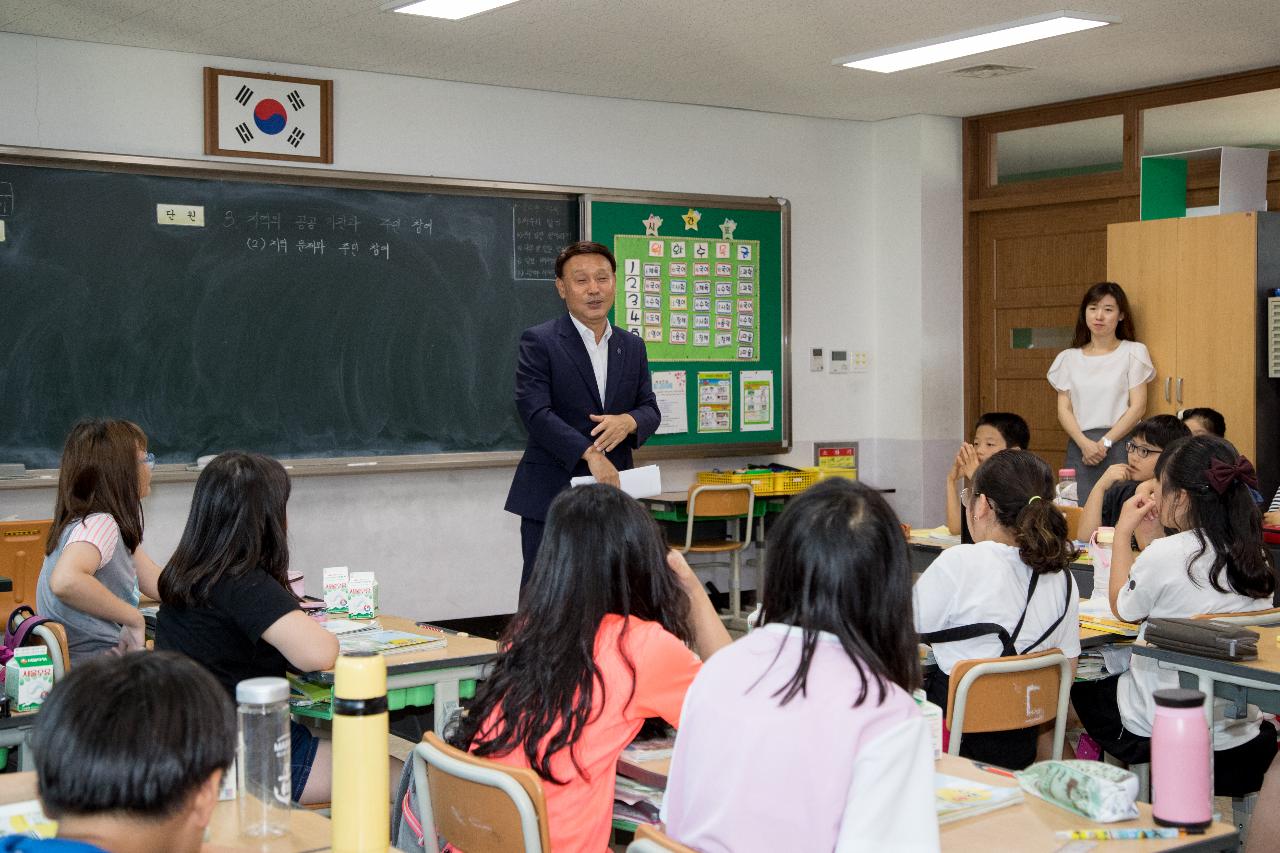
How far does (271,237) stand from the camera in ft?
21.0

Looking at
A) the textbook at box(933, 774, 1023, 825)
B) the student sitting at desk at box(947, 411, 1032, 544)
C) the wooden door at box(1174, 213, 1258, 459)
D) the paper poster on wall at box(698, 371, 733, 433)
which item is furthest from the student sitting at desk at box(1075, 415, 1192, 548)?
the textbook at box(933, 774, 1023, 825)

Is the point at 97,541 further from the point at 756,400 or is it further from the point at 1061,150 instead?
the point at 1061,150

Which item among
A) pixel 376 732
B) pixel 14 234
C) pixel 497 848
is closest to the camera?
pixel 376 732

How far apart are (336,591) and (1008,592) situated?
1.81 m

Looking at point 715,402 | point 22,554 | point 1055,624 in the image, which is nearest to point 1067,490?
point 1055,624

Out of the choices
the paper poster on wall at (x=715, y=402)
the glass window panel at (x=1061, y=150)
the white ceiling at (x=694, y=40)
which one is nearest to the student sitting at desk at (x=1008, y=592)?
the white ceiling at (x=694, y=40)

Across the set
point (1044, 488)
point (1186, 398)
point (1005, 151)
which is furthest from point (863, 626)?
point (1005, 151)

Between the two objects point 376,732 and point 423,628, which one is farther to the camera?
point 423,628

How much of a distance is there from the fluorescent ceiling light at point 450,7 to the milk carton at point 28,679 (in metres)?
3.22

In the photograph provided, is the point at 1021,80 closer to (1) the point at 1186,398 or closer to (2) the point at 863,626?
(1) the point at 1186,398

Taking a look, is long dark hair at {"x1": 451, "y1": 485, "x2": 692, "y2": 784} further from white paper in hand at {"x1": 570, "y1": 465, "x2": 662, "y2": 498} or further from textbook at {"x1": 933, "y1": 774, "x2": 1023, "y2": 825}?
white paper in hand at {"x1": 570, "y1": 465, "x2": 662, "y2": 498}

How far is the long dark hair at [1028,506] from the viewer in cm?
337

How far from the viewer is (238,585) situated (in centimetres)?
304

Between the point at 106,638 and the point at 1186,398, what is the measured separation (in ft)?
16.7
